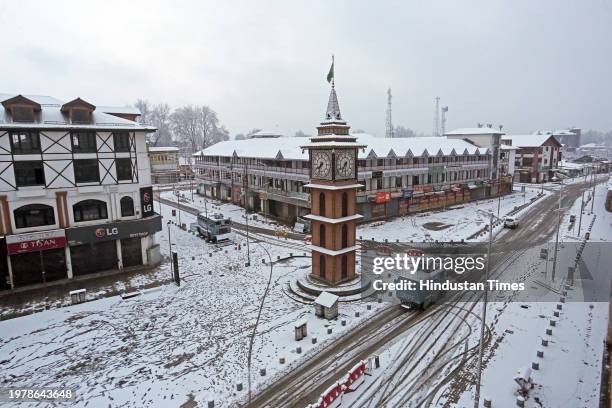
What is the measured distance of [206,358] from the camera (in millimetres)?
18656

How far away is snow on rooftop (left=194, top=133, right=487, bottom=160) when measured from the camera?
4916 cm

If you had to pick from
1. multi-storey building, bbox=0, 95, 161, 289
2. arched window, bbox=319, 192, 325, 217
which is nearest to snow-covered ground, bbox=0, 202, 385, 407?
multi-storey building, bbox=0, 95, 161, 289

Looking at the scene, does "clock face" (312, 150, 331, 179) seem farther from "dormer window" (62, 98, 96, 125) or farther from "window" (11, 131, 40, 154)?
"window" (11, 131, 40, 154)

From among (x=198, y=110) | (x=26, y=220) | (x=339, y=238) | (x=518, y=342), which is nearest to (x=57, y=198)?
(x=26, y=220)

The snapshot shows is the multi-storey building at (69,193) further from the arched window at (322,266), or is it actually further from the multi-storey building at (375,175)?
the multi-storey building at (375,175)

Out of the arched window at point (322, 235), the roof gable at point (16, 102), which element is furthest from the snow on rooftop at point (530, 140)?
the roof gable at point (16, 102)

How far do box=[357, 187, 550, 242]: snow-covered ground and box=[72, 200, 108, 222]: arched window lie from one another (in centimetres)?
2684

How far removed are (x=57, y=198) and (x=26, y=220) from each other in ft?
8.67

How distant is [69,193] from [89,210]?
79.9 inches

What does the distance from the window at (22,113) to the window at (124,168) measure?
A: 6.71 metres

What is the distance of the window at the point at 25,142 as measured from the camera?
2655 cm

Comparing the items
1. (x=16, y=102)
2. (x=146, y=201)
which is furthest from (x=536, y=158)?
(x=16, y=102)

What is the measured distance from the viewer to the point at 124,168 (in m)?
31.1

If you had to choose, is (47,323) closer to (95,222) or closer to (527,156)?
(95,222)
